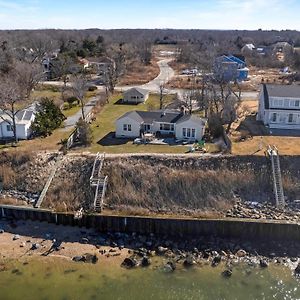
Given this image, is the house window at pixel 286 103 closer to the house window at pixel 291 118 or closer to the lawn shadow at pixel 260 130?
the house window at pixel 291 118

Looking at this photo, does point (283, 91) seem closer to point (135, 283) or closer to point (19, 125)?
point (19, 125)

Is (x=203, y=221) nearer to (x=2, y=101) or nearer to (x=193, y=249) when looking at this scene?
(x=193, y=249)

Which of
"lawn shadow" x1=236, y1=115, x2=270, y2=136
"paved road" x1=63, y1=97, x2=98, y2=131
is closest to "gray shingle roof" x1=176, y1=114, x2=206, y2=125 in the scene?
"lawn shadow" x1=236, y1=115, x2=270, y2=136

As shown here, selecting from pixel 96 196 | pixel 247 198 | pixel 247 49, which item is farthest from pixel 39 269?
pixel 247 49

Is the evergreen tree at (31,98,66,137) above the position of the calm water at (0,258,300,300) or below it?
above

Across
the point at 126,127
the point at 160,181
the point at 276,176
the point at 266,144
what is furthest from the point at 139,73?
the point at 276,176

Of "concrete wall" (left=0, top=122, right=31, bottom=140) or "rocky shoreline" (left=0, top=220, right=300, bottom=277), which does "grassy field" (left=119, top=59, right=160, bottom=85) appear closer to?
"concrete wall" (left=0, top=122, right=31, bottom=140)
